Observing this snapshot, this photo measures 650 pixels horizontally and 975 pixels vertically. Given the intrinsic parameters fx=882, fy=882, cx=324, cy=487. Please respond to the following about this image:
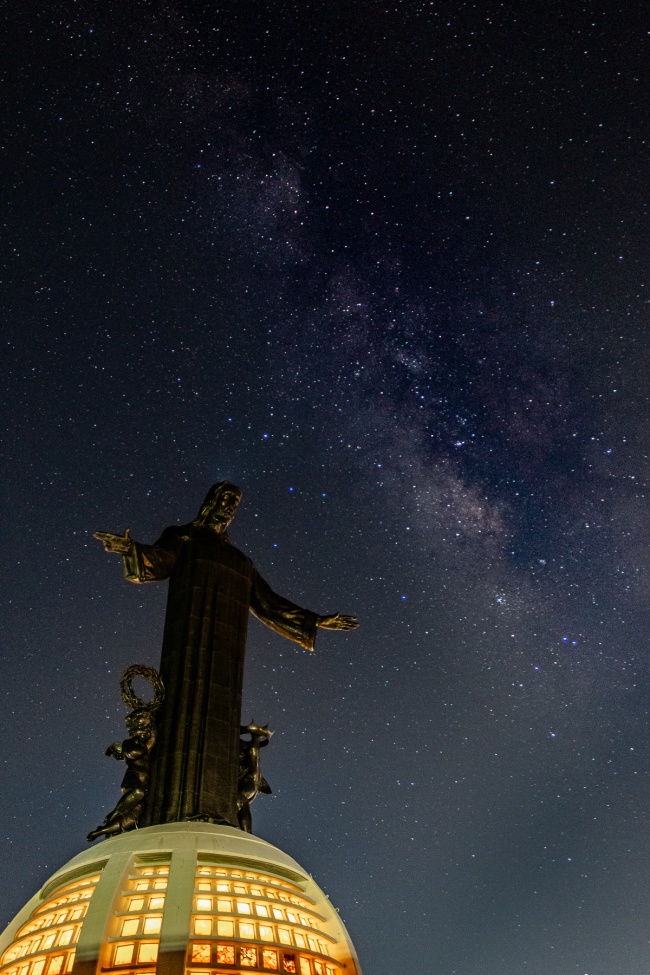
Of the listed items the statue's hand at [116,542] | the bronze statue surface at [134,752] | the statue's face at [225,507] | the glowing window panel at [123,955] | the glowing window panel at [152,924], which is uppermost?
the statue's face at [225,507]

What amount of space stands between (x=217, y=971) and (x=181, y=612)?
6.63 meters

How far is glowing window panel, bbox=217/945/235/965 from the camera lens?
30.0 ft

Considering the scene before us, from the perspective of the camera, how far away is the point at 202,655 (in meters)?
14.4

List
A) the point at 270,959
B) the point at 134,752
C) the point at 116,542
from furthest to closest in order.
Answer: the point at 116,542, the point at 134,752, the point at 270,959

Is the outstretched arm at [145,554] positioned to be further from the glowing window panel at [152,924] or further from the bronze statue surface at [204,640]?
the glowing window panel at [152,924]

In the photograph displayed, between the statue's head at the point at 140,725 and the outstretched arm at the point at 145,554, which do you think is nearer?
the statue's head at the point at 140,725

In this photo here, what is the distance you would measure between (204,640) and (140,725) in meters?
1.83

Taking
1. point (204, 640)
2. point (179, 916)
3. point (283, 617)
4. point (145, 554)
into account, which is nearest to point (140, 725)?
point (204, 640)

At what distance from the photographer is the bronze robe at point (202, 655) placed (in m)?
13.0

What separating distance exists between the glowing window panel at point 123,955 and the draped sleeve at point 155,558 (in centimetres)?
650

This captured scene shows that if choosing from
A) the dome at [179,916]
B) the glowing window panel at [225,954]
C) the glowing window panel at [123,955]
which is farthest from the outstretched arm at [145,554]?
the glowing window panel at [225,954]

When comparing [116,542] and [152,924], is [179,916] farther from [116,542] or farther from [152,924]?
[116,542]

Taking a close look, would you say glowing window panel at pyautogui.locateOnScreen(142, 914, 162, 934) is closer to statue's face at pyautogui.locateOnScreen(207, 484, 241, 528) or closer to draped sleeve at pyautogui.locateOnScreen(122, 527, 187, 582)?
draped sleeve at pyautogui.locateOnScreen(122, 527, 187, 582)

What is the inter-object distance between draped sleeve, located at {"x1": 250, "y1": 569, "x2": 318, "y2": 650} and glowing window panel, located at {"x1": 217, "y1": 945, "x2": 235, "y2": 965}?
23.7 feet
